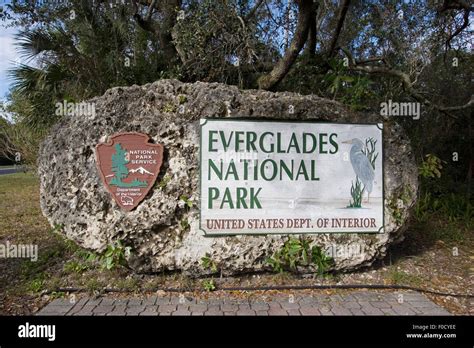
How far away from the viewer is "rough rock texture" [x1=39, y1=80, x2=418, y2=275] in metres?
4.30

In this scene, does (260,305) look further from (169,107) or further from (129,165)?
(169,107)

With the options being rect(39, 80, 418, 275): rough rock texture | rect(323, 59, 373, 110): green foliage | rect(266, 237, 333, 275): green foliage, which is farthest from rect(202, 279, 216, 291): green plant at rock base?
rect(323, 59, 373, 110): green foliage

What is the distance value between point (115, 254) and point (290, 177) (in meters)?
2.19

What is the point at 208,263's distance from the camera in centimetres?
434

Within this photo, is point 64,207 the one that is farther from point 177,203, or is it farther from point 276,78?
point 276,78

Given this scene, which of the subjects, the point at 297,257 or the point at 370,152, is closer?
the point at 297,257

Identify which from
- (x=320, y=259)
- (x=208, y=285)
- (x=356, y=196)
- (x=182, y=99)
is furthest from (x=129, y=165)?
(x=356, y=196)

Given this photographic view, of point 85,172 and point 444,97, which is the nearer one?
point 85,172

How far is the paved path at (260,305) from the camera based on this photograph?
12.6 ft

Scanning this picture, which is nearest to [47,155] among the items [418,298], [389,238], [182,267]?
[182,267]

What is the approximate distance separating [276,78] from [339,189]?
2837 mm

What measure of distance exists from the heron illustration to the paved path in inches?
48.8

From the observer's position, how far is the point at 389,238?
466 centimetres

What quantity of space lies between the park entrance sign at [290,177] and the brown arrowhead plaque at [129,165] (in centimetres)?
58
